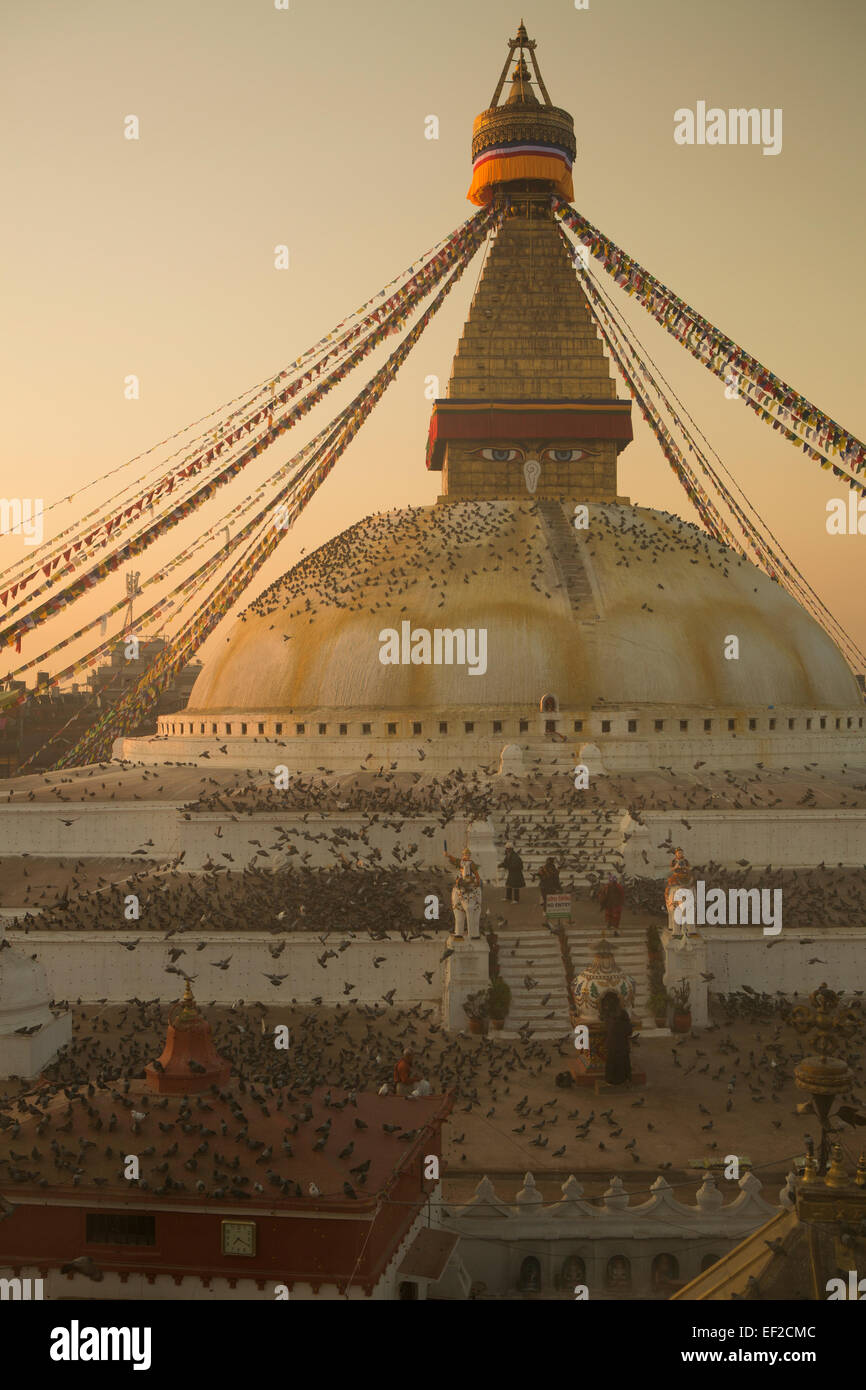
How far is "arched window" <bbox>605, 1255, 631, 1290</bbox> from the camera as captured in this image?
446 inches

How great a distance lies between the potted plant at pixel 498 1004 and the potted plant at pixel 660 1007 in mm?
1909

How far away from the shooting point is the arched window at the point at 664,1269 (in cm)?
1134

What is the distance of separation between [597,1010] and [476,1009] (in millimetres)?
2508

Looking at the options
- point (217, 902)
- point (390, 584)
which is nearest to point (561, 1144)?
Result: point (217, 902)

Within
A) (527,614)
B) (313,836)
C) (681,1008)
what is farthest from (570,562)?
(681,1008)

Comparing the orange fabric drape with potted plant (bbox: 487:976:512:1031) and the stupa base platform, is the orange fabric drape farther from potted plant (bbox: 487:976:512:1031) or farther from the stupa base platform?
the stupa base platform

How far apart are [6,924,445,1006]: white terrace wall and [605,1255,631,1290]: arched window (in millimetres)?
7365

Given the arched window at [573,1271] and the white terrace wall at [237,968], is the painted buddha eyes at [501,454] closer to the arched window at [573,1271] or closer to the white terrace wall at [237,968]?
the white terrace wall at [237,968]

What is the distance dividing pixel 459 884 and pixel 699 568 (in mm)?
16847

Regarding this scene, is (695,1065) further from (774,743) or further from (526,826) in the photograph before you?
(774,743)

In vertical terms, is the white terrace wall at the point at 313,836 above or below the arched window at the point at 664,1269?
above

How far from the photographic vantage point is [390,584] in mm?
32406

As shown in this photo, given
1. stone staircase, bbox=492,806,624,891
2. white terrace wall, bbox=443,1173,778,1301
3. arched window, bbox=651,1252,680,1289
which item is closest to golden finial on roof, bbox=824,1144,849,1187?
white terrace wall, bbox=443,1173,778,1301

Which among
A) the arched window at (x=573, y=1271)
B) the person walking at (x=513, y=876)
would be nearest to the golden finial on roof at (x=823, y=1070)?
the arched window at (x=573, y=1271)
